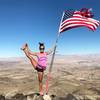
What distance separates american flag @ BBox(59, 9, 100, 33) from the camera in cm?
1276

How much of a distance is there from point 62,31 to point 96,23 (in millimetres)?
1982

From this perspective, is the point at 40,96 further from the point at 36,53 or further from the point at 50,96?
the point at 36,53

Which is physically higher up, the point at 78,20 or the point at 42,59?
the point at 78,20

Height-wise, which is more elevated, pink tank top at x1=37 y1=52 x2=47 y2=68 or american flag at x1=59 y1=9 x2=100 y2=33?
american flag at x1=59 y1=9 x2=100 y2=33

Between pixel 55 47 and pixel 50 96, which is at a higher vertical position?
pixel 55 47

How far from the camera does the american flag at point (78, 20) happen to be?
12.8 meters

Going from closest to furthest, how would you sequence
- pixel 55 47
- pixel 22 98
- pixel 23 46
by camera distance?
pixel 23 46
pixel 55 47
pixel 22 98

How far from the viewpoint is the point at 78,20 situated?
1293 centimetres

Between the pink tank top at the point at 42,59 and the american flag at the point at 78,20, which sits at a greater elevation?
the american flag at the point at 78,20

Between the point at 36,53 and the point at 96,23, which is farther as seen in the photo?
the point at 96,23

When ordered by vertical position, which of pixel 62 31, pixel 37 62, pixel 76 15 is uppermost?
pixel 76 15

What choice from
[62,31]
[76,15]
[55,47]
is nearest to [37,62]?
[55,47]

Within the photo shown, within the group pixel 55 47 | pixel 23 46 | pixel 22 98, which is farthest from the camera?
pixel 22 98

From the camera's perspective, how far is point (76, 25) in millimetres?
12961
